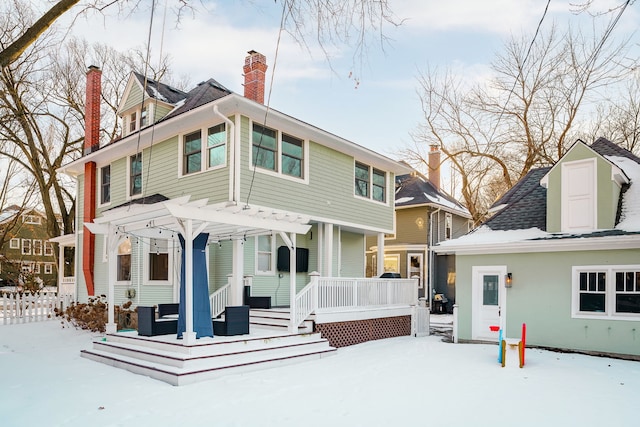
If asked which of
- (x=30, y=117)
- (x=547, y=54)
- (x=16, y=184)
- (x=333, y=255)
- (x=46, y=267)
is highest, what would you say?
(x=547, y=54)

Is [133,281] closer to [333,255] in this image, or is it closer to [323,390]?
[333,255]

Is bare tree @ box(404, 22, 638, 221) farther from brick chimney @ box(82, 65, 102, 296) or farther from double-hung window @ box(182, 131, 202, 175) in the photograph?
brick chimney @ box(82, 65, 102, 296)

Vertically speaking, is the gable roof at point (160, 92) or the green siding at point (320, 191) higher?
the gable roof at point (160, 92)

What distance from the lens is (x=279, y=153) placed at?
11961 mm

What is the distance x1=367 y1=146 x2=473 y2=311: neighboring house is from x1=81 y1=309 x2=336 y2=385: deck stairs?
43.2 ft

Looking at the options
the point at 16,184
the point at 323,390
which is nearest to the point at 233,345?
the point at 323,390

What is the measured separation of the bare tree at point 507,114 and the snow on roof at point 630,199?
7371 millimetres

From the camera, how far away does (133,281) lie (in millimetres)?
13273


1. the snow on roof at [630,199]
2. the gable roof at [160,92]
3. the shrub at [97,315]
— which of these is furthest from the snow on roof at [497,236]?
the gable roof at [160,92]

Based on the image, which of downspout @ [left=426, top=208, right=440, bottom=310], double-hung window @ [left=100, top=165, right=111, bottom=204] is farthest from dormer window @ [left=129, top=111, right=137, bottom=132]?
downspout @ [left=426, top=208, right=440, bottom=310]

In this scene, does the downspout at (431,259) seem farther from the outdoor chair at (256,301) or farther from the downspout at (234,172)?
the downspout at (234,172)

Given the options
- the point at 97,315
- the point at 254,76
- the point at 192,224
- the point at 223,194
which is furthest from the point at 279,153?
the point at 97,315

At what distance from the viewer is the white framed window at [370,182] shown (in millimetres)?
15086

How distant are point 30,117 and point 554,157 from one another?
2347cm
